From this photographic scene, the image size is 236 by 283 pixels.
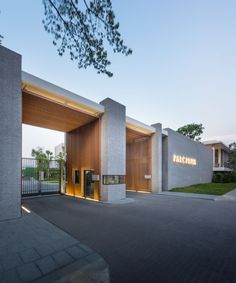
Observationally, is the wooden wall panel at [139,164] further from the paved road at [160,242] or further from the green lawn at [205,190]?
the paved road at [160,242]

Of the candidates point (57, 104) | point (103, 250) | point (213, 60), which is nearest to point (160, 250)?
point (103, 250)

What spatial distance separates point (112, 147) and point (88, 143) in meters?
2.29

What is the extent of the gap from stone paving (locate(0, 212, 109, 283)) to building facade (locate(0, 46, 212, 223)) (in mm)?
2316

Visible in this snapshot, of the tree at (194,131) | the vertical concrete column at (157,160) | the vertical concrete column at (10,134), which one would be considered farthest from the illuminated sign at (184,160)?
the tree at (194,131)

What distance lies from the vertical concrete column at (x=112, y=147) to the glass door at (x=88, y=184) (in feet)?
4.58

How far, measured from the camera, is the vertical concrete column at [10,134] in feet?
21.2

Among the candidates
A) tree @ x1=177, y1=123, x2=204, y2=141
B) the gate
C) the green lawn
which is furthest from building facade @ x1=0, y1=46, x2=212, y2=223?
tree @ x1=177, y1=123, x2=204, y2=141

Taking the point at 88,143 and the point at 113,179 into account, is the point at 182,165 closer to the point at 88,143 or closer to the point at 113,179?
the point at 113,179

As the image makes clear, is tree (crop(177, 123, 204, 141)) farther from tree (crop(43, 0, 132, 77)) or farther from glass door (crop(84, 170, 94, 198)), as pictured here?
tree (crop(43, 0, 132, 77))

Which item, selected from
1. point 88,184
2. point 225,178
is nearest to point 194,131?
point 225,178

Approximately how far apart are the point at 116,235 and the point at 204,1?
8.04 m

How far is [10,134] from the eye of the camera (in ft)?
21.9

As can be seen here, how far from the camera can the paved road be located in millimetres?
3100

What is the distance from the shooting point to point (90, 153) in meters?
12.0
